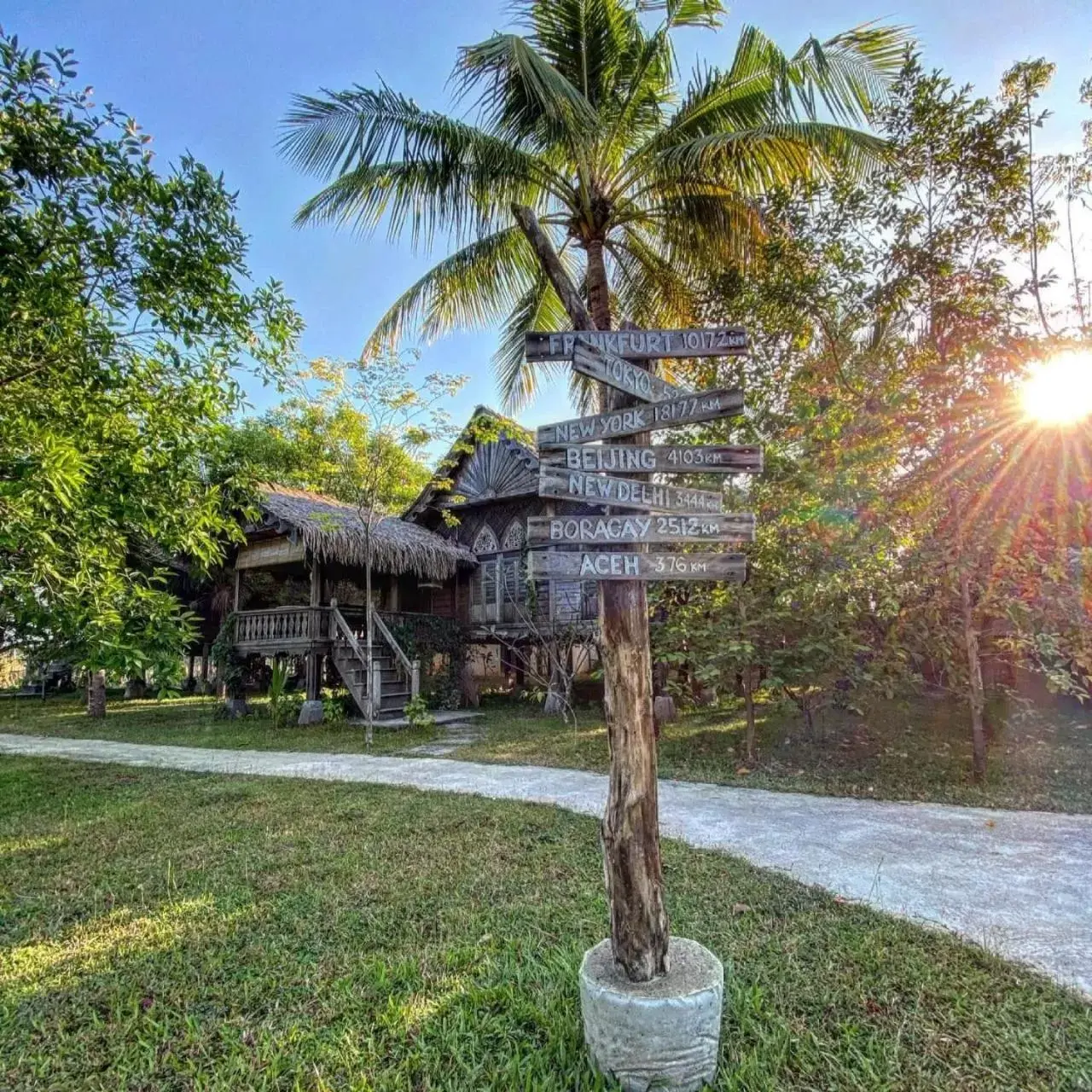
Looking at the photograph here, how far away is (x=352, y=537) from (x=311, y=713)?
3.35 meters

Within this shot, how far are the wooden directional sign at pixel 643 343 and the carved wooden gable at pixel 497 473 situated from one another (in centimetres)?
1110

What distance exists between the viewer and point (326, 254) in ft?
27.8

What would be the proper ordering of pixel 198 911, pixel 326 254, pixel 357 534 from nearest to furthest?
pixel 198 911, pixel 326 254, pixel 357 534

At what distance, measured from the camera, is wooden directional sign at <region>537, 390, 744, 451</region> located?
256 cm

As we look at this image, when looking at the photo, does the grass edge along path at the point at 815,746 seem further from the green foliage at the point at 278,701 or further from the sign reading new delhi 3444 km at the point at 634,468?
the sign reading new delhi 3444 km at the point at 634,468

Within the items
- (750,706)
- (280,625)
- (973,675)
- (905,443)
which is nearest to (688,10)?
(905,443)

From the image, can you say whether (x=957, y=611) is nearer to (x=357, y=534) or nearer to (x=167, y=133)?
(x=167, y=133)

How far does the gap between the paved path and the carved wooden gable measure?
7.85m

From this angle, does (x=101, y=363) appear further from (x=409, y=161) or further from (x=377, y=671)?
(x=377, y=671)

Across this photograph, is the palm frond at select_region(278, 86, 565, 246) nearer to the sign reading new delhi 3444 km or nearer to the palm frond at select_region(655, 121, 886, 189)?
the palm frond at select_region(655, 121, 886, 189)

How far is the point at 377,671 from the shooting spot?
11672 millimetres

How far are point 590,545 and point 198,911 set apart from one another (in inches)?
120

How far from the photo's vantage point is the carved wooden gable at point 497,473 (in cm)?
1444

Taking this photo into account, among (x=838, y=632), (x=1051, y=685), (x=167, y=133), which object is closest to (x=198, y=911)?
(x=167, y=133)
